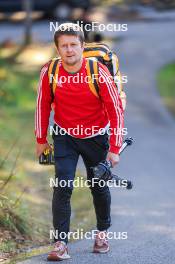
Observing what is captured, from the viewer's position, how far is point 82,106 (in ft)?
20.7

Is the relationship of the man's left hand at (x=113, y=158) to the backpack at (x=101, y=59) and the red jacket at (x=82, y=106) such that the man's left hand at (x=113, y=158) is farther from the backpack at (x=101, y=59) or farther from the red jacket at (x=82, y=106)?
the backpack at (x=101, y=59)

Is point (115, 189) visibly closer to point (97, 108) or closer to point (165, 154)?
point (165, 154)

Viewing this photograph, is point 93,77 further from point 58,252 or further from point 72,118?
point 58,252

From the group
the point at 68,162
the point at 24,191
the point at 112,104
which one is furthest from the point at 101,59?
the point at 24,191

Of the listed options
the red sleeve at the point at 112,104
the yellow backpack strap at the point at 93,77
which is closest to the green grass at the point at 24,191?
the red sleeve at the point at 112,104

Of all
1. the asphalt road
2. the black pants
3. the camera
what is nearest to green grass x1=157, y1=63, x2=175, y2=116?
the asphalt road

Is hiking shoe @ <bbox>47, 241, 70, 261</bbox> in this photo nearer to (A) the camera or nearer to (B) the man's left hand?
(A) the camera

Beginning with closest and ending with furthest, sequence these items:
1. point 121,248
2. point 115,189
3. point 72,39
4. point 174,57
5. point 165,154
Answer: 1. point 72,39
2. point 121,248
3. point 115,189
4. point 165,154
5. point 174,57

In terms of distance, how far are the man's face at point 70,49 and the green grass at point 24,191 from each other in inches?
57.4

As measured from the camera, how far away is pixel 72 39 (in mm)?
6211

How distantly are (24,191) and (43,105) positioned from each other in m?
2.55

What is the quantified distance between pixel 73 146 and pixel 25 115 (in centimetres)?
893

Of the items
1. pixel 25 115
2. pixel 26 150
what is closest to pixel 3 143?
pixel 26 150

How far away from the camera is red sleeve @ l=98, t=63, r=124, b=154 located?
20.4ft
